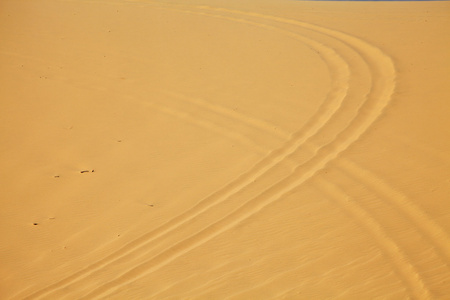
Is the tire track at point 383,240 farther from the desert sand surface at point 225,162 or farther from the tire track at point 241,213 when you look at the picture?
the tire track at point 241,213

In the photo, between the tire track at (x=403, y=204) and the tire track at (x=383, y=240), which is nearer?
the tire track at (x=383, y=240)

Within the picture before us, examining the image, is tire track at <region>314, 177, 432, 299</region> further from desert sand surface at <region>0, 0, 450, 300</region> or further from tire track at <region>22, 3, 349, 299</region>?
tire track at <region>22, 3, 349, 299</region>

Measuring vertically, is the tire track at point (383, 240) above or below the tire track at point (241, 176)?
below

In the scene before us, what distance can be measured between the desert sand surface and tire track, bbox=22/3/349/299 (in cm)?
2

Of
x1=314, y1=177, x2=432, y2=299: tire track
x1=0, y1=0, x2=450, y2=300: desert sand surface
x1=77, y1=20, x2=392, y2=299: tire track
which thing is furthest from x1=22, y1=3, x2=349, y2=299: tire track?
x1=314, y1=177, x2=432, y2=299: tire track

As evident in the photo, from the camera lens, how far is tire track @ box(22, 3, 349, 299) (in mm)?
5023

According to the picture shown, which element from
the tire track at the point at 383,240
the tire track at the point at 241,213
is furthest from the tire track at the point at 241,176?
the tire track at the point at 383,240

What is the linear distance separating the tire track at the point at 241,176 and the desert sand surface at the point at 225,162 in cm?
2

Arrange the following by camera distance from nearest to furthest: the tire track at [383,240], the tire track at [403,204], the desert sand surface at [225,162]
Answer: the tire track at [383,240] → the desert sand surface at [225,162] → the tire track at [403,204]

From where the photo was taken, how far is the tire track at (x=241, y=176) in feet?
16.5

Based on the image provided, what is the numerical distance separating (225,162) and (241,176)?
0.44 m

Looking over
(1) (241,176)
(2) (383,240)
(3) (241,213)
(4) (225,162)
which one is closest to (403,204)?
(2) (383,240)

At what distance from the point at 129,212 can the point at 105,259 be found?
0.80 m

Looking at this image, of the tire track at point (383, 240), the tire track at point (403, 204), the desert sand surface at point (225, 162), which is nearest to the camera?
the tire track at point (383, 240)
